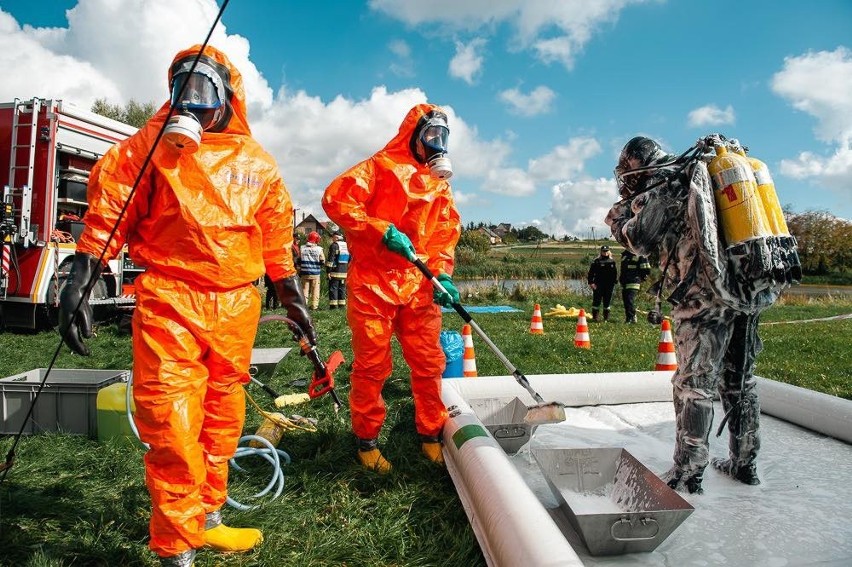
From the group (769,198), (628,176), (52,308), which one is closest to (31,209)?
(52,308)

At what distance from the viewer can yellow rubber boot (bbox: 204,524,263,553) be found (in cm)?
214

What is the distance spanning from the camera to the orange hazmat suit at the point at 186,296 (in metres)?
1.84

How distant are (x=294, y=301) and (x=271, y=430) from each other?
1.28m

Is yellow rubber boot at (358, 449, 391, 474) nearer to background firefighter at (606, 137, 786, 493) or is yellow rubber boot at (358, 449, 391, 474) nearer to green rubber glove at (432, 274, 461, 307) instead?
green rubber glove at (432, 274, 461, 307)

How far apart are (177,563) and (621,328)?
8.77 m

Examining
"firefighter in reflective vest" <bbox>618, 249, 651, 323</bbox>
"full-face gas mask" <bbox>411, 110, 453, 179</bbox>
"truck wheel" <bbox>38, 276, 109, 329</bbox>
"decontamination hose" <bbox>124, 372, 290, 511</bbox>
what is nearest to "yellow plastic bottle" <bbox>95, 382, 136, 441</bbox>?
"decontamination hose" <bbox>124, 372, 290, 511</bbox>

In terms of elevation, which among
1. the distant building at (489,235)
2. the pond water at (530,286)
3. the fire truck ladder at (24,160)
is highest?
the distant building at (489,235)

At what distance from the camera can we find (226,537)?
7.12 ft

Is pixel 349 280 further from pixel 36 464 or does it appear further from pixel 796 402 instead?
pixel 796 402

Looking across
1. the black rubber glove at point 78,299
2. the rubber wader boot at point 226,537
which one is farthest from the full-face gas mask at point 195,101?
the rubber wader boot at point 226,537

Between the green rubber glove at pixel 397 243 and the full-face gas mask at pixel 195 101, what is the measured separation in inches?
41.3

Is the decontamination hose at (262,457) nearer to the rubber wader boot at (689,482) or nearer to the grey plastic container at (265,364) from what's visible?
the grey plastic container at (265,364)

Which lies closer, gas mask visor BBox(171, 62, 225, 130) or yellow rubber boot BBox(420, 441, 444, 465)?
gas mask visor BBox(171, 62, 225, 130)

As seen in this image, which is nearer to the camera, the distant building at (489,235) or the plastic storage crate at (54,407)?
the plastic storage crate at (54,407)
